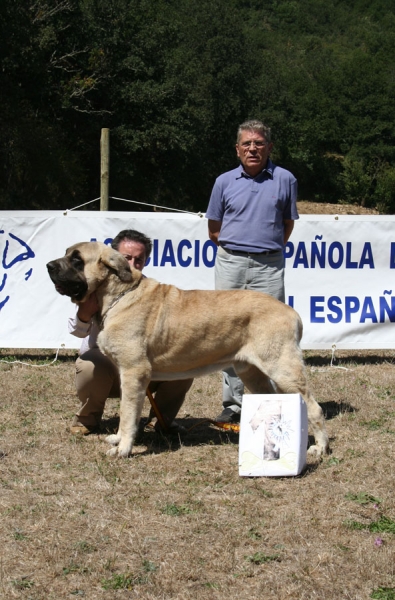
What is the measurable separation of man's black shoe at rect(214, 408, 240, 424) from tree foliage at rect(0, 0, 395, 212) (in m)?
23.0

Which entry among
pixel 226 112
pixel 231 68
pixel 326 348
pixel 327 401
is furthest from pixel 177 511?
pixel 231 68

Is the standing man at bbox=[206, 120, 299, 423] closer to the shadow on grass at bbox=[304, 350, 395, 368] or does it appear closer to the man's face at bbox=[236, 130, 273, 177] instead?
the man's face at bbox=[236, 130, 273, 177]

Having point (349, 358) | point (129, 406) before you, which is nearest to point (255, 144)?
point (129, 406)

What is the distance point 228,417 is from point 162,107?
3296 centimetres

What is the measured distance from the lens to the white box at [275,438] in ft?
15.3

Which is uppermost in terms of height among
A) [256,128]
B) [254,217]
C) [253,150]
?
[256,128]

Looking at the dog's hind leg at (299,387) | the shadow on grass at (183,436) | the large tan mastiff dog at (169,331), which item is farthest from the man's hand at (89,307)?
the dog's hind leg at (299,387)

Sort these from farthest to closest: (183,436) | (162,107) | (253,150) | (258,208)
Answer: (162,107) → (258,208) → (253,150) → (183,436)

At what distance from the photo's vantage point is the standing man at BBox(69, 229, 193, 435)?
18.0 feet

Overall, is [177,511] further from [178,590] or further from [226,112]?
[226,112]

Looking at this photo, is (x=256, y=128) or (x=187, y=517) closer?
(x=187, y=517)

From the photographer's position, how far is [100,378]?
5500 mm

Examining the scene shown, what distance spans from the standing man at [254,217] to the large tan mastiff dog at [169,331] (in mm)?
867

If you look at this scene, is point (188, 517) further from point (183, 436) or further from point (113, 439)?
point (183, 436)
